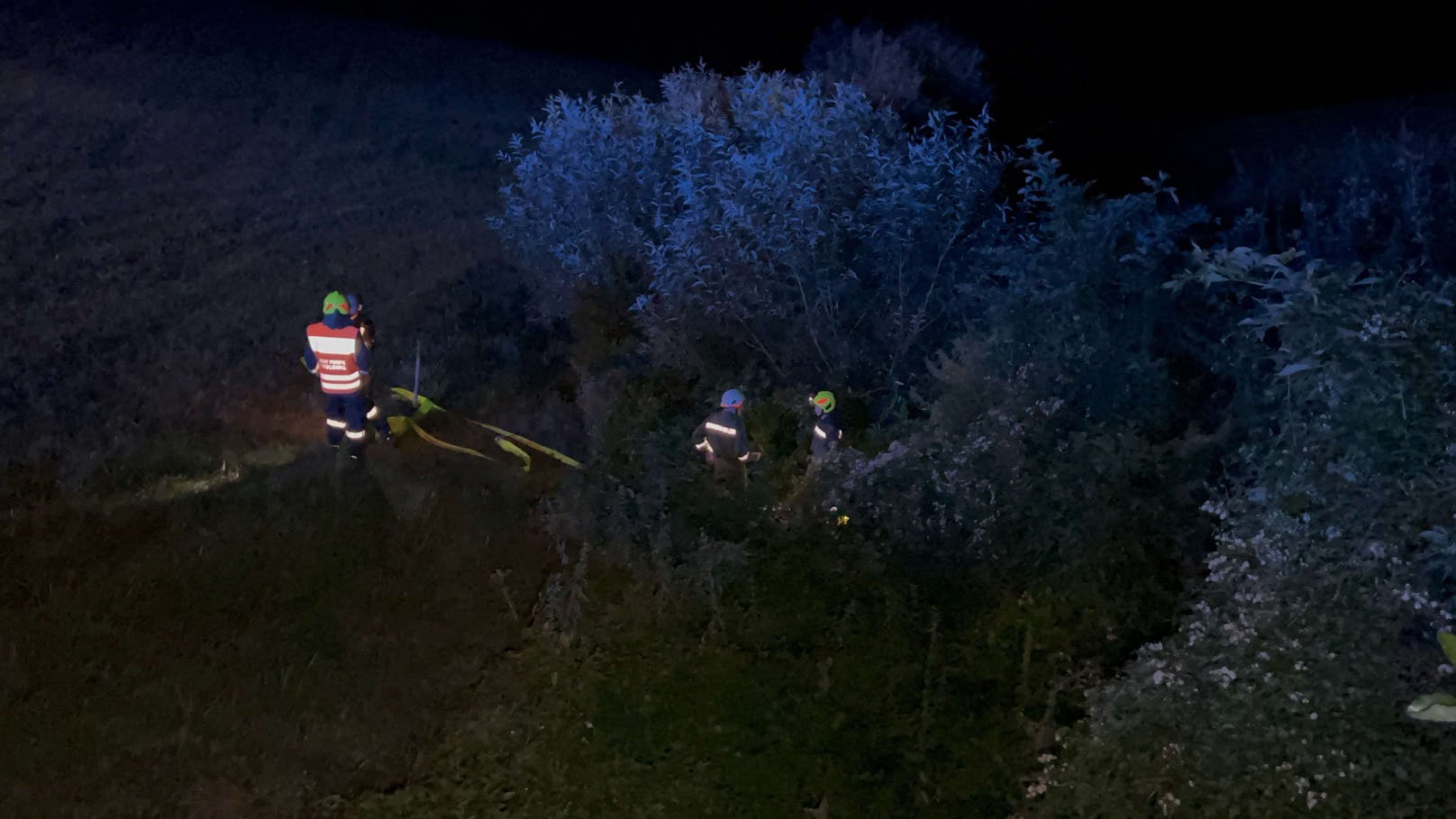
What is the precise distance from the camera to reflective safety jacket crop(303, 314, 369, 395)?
26.7 feet

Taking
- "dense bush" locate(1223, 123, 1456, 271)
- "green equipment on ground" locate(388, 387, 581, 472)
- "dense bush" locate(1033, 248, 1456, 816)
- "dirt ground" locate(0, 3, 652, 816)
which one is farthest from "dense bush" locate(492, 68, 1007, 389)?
"dense bush" locate(1033, 248, 1456, 816)

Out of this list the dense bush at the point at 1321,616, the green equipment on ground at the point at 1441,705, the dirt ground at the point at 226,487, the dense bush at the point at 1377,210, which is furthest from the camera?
the dense bush at the point at 1377,210

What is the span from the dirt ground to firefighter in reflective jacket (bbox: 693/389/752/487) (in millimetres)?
1264

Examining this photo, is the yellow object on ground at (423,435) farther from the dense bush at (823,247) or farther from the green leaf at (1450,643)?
the green leaf at (1450,643)

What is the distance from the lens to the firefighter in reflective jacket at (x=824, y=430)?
7.61 metres

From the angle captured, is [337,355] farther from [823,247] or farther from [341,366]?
[823,247]

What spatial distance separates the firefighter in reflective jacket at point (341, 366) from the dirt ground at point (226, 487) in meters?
0.29

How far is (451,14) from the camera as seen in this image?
3058 centimetres


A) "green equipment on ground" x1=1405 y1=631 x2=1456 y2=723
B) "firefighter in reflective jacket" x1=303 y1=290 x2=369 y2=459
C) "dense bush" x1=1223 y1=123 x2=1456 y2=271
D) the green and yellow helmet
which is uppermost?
"dense bush" x1=1223 y1=123 x2=1456 y2=271

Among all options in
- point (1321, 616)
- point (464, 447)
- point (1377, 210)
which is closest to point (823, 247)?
point (464, 447)

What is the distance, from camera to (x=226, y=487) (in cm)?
816

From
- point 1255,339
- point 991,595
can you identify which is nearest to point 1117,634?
point 991,595

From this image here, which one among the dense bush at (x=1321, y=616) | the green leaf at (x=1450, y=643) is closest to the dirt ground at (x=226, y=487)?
the dense bush at (x=1321, y=616)

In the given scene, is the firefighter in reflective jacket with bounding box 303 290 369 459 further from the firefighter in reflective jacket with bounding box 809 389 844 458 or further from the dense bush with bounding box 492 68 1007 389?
the firefighter in reflective jacket with bounding box 809 389 844 458
